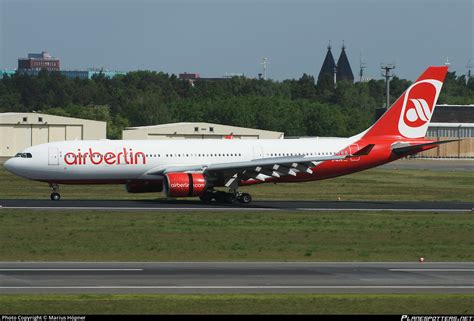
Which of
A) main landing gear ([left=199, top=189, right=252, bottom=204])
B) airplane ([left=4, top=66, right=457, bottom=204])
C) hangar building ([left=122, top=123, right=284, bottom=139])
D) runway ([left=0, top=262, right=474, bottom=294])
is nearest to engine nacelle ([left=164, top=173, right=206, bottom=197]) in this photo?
airplane ([left=4, top=66, right=457, bottom=204])

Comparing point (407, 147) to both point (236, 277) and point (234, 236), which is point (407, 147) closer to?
point (234, 236)

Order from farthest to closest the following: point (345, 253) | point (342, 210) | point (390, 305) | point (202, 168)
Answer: point (202, 168) < point (342, 210) < point (345, 253) < point (390, 305)

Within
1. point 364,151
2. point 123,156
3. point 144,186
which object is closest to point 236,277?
point 123,156

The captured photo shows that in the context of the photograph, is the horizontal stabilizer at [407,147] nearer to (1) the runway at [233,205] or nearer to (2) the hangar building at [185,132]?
(1) the runway at [233,205]

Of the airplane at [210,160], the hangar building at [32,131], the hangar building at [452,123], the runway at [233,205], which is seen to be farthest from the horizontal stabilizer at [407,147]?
the hangar building at [452,123]

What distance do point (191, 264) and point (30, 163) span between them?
85.7 feet

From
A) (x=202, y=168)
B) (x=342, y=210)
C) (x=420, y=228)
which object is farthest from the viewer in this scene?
(x=202, y=168)

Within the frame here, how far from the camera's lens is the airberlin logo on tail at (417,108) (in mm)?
60500

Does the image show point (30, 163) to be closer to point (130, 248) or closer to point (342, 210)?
point (342, 210)

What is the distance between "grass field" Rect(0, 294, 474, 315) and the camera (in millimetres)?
24109

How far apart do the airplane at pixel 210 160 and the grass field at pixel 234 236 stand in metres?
5.69

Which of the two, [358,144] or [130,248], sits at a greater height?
[358,144]

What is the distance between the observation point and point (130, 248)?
3684 centimetres

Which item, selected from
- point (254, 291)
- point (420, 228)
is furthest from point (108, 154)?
point (254, 291)
